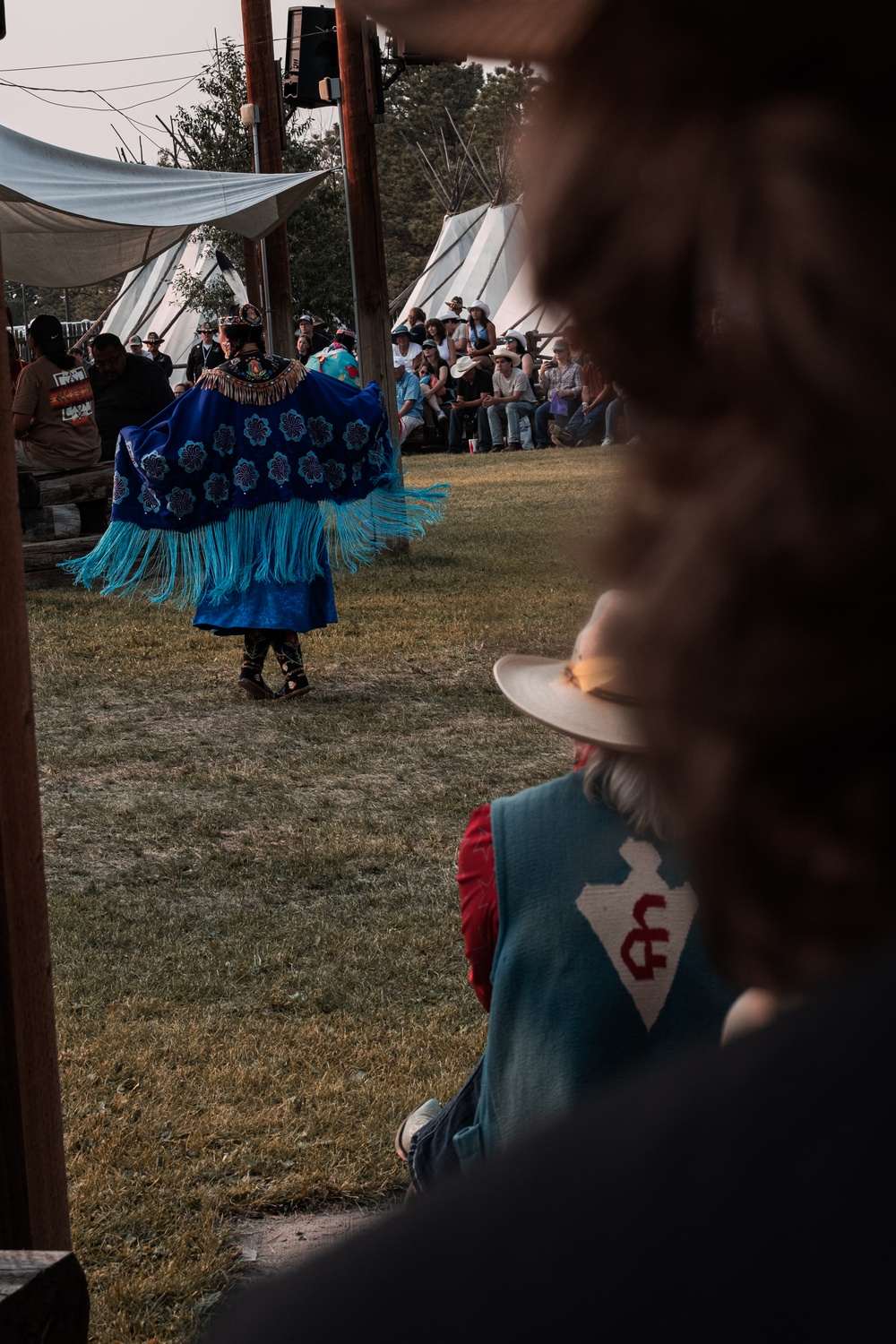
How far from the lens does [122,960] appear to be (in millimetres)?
3832

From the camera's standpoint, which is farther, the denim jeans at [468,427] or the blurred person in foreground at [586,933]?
the denim jeans at [468,427]

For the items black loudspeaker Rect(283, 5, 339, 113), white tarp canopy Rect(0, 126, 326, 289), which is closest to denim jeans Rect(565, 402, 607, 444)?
white tarp canopy Rect(0, 126, 326, 289)

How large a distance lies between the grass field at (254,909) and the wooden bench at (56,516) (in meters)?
2.22

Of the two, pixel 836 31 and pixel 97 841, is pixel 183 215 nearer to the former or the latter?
pixel 97 841

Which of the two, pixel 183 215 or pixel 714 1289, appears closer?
pixel 714 1289

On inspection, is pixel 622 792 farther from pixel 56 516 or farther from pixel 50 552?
pixel 56 516

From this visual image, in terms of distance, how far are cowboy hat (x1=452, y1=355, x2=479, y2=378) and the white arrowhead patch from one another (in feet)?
61.2

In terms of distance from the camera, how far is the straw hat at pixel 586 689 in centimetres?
51

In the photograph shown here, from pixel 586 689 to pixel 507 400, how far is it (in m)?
18.9

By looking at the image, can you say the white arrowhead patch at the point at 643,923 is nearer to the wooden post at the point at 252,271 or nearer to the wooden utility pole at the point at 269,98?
the wooden utility pole at the point at 269,98

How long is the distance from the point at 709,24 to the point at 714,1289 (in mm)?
334

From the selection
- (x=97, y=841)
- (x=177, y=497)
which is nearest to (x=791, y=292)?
(x=97, y=841)

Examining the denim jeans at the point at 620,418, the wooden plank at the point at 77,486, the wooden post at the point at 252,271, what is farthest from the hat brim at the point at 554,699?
the wooden post at the point at 252,271

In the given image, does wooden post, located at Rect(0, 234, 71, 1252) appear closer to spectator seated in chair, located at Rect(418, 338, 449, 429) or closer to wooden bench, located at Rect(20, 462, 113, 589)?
wooden bench, located at Rect(20, 462, 113, 589)
